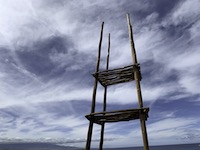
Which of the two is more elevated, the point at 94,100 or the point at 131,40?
the point at 131,40

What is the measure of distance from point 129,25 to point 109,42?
239 cm

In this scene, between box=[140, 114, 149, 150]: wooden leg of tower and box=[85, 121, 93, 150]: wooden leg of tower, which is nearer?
box=[140, 114, 149, 150]: wooden leg of tower

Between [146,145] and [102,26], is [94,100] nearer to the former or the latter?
[146,145]

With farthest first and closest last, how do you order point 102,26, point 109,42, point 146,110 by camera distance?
point 109,42, point 102,26, point 146,110

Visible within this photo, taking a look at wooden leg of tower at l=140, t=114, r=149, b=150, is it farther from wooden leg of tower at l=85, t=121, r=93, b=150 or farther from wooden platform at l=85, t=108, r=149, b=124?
wooden leg of tower at l=85, t=121, r=93, b=150

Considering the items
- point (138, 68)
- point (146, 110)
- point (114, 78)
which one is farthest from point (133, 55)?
point (146, 110)

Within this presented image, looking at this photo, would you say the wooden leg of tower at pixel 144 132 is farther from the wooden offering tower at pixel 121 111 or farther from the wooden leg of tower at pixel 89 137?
the wooden leg of tower at pixel 89 137

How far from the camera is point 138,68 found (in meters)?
9.77

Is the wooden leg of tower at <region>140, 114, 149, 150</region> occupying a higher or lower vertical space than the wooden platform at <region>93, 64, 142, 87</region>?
lower

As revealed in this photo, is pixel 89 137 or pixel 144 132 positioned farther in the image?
pixel 89 137

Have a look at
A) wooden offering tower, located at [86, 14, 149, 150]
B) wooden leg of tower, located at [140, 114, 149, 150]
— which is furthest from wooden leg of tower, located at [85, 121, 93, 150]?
wooden leg of tower, located at [140, 114, 149, 150]

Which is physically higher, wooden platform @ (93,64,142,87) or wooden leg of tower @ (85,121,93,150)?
wooden platform @ (93,64,142,87)

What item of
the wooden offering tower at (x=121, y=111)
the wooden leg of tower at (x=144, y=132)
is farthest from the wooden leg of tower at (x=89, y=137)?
the wooden leg of tower at (x=144, y=132)

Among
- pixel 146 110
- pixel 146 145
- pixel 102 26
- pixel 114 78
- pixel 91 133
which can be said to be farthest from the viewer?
pixel 102 26
